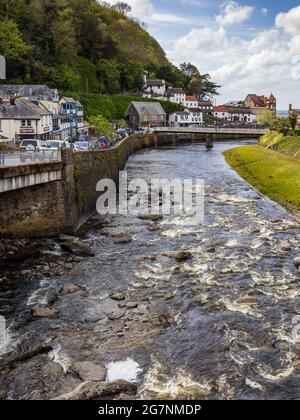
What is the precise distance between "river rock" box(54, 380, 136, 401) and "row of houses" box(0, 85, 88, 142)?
38.4m

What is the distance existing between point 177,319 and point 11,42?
101 meters

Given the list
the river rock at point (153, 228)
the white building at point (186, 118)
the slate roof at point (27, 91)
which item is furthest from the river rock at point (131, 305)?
the white building at point (186, 118)

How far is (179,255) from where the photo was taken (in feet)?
94.7

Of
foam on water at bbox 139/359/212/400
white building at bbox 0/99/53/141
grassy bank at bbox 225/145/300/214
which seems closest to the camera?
foam on water at bbox 139/359/212/400

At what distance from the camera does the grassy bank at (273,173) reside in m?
48.2

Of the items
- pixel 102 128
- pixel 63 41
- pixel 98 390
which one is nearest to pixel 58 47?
pixel 63 41

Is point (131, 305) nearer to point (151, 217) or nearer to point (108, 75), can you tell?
Result: point (151, 217)

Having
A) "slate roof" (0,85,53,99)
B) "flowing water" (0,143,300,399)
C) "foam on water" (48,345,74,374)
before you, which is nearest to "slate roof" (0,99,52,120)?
"slate roof" (0,85,53,99)

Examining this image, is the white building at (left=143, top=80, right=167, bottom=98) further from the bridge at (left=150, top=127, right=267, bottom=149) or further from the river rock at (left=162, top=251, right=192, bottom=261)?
the river rock at (left=162, top=251, right=192, bottom=261)

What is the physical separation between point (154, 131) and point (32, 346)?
379ft

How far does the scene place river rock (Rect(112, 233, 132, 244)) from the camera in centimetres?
3262

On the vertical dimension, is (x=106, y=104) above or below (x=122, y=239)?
above

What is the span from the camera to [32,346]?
18.1 metres

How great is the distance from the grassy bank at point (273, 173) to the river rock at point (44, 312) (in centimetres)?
2834
